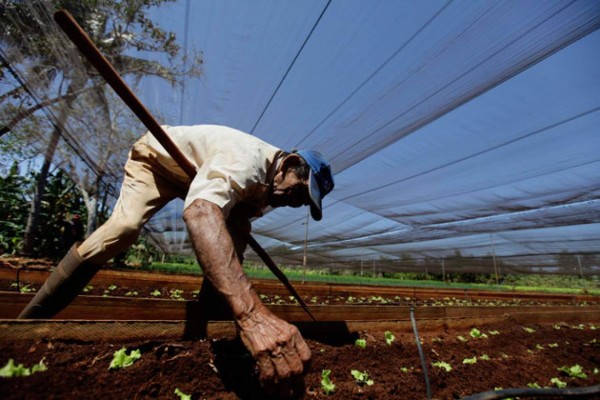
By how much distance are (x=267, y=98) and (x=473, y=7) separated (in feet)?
9.07

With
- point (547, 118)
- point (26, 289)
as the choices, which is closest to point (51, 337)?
point (26, 289)

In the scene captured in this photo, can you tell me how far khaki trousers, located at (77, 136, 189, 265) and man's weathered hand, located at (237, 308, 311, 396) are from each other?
3.41 ft

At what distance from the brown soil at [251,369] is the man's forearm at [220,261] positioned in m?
0.40

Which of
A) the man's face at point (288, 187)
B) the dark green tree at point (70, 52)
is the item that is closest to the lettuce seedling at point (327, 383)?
the man's face at point (288, 187)

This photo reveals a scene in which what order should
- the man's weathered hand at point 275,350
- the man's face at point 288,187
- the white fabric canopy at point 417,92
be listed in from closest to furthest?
the man's weathered hand at point 275,350 → the man's face at point 288,187 → the white fabric canopy at point 417,92

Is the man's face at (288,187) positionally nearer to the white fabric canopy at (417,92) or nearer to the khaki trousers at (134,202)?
the khaki trousers at (134,202)

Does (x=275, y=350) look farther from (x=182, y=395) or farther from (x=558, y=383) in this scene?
(x=558, y=383)

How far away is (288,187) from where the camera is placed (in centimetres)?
178

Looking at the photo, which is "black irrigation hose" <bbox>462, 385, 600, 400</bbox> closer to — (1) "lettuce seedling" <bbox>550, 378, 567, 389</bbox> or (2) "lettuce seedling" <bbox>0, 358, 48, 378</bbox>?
(1) "lettuce seedling" <bbox>550, 378, 567, 389</bbox>

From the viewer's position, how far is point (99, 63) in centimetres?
121

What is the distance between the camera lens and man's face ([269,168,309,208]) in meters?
1.78

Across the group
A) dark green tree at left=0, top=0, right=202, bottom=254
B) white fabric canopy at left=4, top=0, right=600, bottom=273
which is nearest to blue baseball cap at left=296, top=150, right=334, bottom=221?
white fabric canopy at left=4, top=0, right=600, bottom=273

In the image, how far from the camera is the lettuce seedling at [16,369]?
3.21ft

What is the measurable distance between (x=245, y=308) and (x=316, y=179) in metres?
1.15
